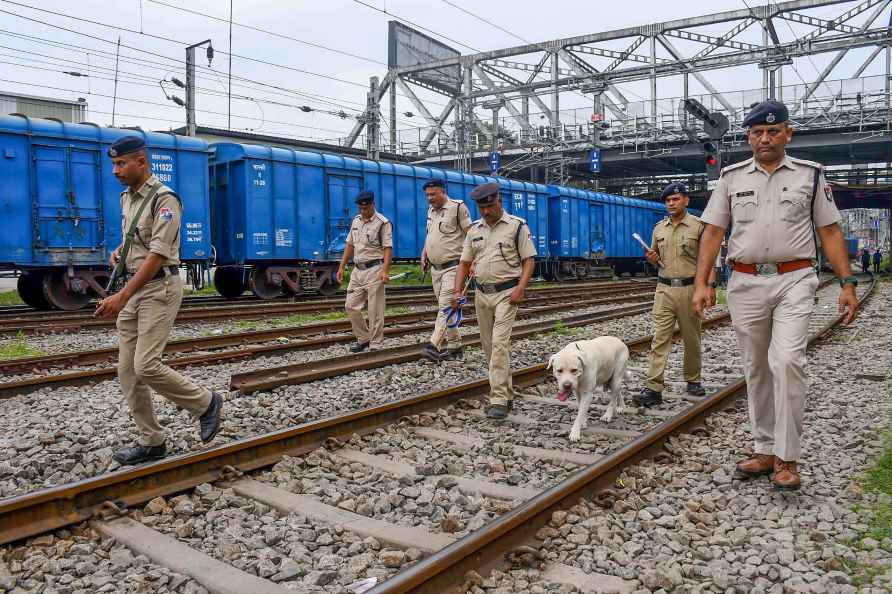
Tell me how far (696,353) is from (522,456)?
8.50 ft

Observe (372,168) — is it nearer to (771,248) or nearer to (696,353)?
(696,353)

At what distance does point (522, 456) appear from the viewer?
4770 mm

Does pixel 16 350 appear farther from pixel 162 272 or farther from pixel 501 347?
pixel 501 347

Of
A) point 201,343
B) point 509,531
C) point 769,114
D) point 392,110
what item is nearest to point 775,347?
point 769,114

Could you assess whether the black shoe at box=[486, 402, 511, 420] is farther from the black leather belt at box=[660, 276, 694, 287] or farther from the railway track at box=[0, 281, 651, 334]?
the railway track at box=[0, 281, 651, 334]

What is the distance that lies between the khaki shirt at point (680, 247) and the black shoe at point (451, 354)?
2885mm

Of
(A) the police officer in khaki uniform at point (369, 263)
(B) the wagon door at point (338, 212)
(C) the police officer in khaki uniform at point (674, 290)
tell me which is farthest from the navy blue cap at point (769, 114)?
(B) the wagon door at point (338, 212)

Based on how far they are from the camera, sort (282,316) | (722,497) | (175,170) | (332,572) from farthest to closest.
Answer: (175,170), (282,316), (722,497), (332,572)

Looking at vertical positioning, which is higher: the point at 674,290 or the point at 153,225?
the point at 153,225

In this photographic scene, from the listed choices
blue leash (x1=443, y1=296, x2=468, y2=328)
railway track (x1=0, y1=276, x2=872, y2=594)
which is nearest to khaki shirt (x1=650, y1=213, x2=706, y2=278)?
railway track (x1=0, y1=276, x2=872, y2=594)

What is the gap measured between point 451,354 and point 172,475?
481 cm

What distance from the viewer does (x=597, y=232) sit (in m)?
30.6

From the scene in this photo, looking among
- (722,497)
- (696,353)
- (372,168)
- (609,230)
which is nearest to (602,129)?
(609,230)

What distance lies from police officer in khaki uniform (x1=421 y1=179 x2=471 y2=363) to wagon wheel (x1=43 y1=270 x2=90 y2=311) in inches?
358
